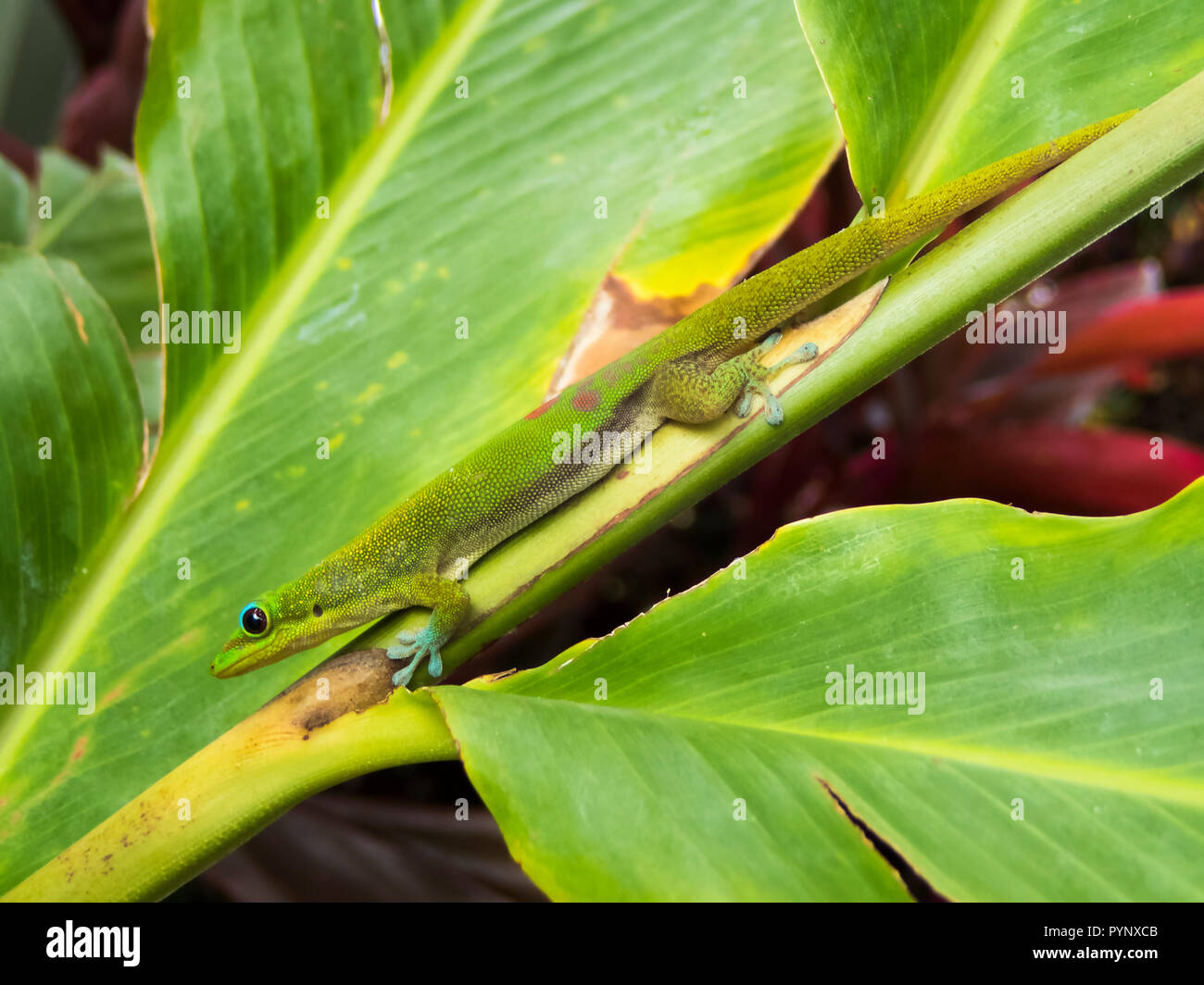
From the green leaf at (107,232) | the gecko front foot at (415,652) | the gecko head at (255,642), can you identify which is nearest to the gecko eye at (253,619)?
the gecko head at (255,642)

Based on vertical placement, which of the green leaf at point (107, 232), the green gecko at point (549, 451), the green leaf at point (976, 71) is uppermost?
the green leaf at point (107, 232)

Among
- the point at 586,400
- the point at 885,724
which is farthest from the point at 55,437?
the point at 885,724

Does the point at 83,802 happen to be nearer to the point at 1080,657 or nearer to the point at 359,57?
the point at 359,57

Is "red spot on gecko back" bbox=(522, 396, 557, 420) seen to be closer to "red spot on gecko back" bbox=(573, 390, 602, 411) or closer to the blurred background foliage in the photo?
"red spot on gecko back" bbox=(573, 390, 602, 411)

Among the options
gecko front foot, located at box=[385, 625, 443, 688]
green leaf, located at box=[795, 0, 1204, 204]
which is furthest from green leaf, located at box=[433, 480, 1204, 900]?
green leaf, located at box=[795, 0, 1204, 204]

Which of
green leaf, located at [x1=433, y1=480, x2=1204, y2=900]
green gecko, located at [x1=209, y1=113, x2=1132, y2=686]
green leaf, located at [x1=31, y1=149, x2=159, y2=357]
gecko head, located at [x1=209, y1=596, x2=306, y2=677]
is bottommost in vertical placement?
green leaf, located at [x1=433, y1=480, x2=1204, y2=900]

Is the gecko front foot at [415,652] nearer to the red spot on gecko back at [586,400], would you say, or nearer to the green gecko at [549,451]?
the green gecko at [549,451]
